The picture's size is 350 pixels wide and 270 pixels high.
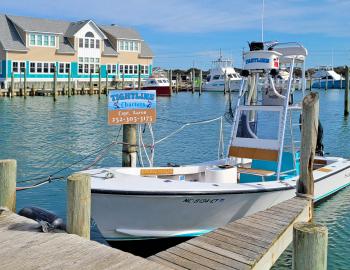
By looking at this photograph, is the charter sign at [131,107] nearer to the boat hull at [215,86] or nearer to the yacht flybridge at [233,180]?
the yacht flybridge at [233,180]

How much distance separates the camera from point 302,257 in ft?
16.2

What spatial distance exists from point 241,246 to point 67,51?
186 ft

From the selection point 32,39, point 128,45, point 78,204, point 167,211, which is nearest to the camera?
point 78,204

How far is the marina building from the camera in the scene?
57.1m

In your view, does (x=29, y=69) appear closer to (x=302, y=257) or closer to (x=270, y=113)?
(x=270, y=113)

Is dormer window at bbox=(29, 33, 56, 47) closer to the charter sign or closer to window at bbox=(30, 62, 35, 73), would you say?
window at bbox=(30, 62, 35, 73)

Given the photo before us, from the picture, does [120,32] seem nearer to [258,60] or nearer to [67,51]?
[67,51]

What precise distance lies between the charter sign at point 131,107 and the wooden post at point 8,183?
2828 mm

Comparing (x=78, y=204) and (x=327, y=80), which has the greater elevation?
(x=327, y=80)

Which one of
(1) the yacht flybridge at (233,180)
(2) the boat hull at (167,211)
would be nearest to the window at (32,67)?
(1) the yacht flybridge at (233,180)

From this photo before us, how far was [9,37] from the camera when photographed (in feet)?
189

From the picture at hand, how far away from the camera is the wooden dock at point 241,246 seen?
20.8 feet

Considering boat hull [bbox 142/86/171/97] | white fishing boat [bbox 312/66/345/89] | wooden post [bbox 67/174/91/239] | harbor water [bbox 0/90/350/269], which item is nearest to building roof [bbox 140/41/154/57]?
boat hull [bbox 142/86/171/97]

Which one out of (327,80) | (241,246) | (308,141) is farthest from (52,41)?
(327,80)
